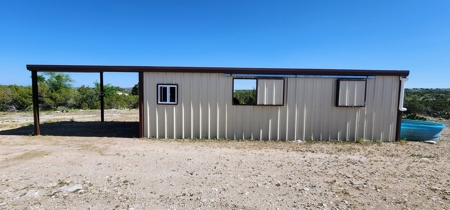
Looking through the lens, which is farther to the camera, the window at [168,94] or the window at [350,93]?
the window at [168,94]

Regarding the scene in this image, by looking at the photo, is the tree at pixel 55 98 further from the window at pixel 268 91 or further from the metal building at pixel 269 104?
the window at pixel 268 91

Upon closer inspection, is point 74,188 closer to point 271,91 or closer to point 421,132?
point 271,91

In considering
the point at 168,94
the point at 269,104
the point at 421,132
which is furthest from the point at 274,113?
the point at 421,132

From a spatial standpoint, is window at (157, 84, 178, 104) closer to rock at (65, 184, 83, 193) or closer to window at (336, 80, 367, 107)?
rock at (65, 184, 83, 193)

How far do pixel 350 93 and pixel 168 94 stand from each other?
19.0ft

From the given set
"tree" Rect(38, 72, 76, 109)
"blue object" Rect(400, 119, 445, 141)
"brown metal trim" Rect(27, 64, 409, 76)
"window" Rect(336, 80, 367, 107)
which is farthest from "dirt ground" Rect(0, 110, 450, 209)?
"tree" Rect(38, 72, 76, 109)

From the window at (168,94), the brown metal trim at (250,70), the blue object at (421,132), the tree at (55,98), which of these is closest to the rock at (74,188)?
the window at (168,94)

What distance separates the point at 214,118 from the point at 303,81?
309cm

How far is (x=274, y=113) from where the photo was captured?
671 cm

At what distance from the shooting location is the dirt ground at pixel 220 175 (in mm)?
2830

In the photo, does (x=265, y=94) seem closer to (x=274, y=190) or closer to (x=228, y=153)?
(x=228, y=153)

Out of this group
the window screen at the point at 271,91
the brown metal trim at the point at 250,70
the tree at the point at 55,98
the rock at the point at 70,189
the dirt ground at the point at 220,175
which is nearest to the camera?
the dirt ground at the point at 220,175

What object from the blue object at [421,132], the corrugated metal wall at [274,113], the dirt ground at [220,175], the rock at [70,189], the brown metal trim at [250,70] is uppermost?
the brown metal trim at [250,70]

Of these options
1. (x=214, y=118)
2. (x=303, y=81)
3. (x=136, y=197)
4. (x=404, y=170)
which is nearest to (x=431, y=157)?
(x=404, y=170)
